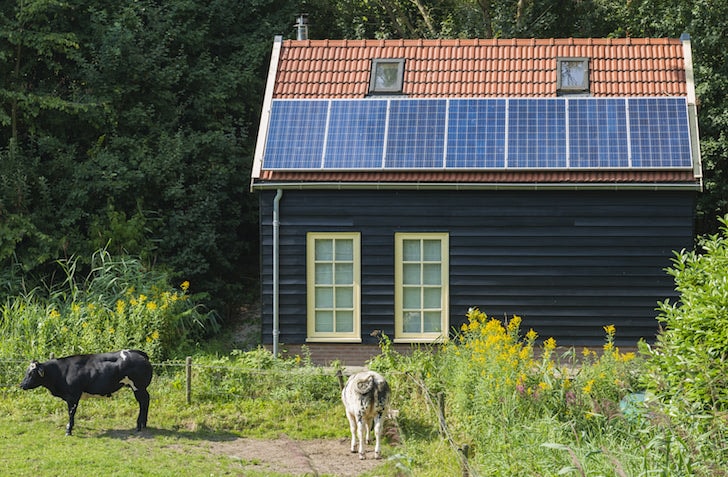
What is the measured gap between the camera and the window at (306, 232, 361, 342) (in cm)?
1634

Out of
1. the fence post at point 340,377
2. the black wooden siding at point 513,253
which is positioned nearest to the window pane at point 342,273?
the black wooden siding at point 513,253

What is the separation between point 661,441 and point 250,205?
628 inches

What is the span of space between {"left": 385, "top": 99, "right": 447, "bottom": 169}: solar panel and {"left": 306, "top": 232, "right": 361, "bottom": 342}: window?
151 centimetres

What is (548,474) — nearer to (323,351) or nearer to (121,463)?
(121,463)

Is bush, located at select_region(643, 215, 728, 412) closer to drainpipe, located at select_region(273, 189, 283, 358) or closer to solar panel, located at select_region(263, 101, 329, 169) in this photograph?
drainpipe, located at select_region(273, 189, 283, 358)

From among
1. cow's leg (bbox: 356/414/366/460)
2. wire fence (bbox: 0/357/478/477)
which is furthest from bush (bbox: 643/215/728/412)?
wire fence (bbox: 0/357/478/477)

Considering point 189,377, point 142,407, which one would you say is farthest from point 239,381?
point 142,407

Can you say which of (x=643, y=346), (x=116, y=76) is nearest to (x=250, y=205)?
(x=116, y=76)

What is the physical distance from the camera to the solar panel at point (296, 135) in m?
16.3

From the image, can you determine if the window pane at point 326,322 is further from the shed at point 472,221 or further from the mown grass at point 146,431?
the mown grass at point 146,431

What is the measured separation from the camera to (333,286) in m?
16.4

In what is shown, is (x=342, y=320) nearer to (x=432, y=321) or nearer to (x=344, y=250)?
(x=344, y=250)

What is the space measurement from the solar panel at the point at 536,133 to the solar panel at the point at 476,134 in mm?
171

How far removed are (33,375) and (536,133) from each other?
29.0ft
